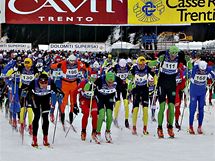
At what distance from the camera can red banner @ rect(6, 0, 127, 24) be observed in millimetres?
23984

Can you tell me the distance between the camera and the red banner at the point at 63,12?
23984mm

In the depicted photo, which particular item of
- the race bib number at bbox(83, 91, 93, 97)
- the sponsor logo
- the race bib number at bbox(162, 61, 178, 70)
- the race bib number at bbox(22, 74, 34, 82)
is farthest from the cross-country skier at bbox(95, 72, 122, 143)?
the sponsor logo

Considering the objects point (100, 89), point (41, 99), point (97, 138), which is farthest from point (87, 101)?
point (41, 99)

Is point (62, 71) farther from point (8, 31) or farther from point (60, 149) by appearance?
point (8, 31)

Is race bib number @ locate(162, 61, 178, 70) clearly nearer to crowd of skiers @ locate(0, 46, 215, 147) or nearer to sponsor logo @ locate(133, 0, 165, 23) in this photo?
crowd of skiers @ locate(0, 46, 215, 147)

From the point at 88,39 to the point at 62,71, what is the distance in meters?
34.0

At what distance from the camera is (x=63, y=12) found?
24.1 meters

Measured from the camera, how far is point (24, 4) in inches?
948

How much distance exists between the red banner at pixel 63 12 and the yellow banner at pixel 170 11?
0.74 m

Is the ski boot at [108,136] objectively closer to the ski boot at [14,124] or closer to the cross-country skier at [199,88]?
the cross-country skier at [199,88]

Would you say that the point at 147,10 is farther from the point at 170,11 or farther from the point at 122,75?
the point at 122,75

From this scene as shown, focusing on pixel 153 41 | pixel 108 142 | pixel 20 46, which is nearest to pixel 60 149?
pixel 108 142

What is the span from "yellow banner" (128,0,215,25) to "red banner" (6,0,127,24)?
735mm

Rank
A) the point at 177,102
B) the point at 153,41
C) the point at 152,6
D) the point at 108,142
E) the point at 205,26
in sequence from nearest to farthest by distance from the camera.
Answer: the point at 108,142 < the point at 177,102 < the point at 152,6 < the point at 153,41 < the point at 205,26
